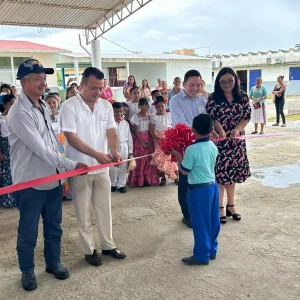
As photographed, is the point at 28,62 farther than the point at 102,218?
No

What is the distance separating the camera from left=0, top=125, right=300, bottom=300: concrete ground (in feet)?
9.92

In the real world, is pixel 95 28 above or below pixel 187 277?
above

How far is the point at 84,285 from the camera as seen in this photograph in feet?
10.4

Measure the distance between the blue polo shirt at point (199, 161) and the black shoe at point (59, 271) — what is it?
55.2 inches

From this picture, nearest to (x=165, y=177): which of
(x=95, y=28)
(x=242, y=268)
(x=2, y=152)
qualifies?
(x=2, y=152)

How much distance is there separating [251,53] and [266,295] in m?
37.3

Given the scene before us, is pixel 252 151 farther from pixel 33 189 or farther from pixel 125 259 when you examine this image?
pixel 33 189

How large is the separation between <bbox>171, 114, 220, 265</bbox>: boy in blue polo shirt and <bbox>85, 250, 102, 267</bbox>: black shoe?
0.81m

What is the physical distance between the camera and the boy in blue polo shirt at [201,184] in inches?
133

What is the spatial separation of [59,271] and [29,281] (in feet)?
0.89

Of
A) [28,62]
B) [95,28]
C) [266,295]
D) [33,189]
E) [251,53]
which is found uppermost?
[251,53]

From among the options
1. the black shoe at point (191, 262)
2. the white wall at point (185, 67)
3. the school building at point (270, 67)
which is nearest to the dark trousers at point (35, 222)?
the black shoe at point (191, 262)

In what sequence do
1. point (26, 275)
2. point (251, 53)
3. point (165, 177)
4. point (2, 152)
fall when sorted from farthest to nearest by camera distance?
point (251, 53) < point (165, 177) < point (2, 152) < point (26, 275)

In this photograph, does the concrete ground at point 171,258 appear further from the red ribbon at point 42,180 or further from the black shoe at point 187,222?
the red ribbon at point 42,180
